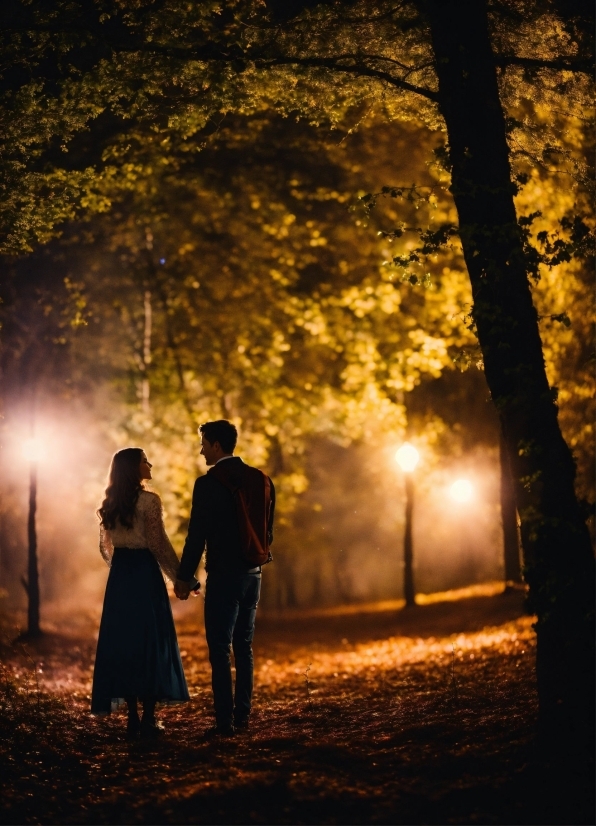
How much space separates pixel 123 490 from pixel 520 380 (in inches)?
134

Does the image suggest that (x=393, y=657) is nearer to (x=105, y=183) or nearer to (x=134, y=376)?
(x=105, y=183)

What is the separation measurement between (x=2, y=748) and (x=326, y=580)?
158 feet

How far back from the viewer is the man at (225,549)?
23.1 feet

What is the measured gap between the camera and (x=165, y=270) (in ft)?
81.9

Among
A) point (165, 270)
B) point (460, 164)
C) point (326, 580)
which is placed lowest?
point (326, 580)

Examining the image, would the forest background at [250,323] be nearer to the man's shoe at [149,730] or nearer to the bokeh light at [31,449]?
the bokeh light at [31,449]

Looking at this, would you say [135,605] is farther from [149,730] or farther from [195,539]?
[149,730]

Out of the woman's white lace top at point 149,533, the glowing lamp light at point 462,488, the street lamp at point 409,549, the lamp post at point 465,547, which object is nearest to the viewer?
the woman's white lace top at point 149,533

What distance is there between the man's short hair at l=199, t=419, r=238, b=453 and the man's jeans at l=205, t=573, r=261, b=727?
3.59ft

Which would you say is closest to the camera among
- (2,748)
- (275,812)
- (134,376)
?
(275,812)

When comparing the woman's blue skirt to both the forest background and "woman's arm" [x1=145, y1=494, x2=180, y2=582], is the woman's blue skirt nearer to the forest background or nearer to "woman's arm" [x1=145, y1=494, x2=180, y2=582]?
"woman's arm" [x1=145, y1=494, x2=180, y2=582]

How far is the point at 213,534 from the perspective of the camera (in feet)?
23.2

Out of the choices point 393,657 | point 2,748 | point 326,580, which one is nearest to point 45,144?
point 2,748

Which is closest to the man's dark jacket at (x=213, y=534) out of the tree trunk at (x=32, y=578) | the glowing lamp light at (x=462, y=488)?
the tree trunk at (x=32, y=578)
